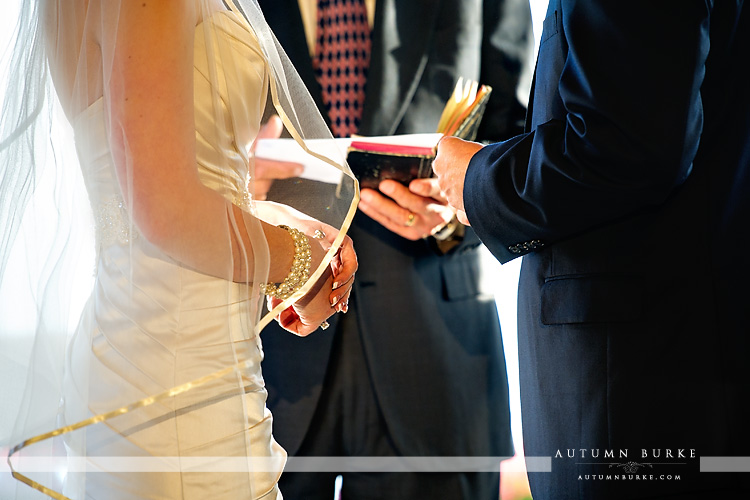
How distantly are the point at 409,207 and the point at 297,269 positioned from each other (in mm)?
579

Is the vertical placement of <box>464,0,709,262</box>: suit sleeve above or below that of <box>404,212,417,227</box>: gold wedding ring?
above

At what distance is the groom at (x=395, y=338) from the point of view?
168 cm

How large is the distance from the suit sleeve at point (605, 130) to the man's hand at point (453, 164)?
0.11 metres

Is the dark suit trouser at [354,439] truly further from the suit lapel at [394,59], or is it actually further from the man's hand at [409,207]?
the suit lapel at [394,59]

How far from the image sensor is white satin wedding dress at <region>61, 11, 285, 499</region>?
0.90 m

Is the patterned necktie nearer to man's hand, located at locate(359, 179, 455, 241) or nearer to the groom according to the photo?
the groom

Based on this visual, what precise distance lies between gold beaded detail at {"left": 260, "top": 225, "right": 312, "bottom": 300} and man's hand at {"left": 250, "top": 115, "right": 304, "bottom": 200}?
94 millimetres

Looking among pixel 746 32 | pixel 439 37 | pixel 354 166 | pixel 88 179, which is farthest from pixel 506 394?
pixel 88 179

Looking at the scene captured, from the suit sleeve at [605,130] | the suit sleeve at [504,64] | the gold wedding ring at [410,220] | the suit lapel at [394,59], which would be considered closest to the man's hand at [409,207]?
the gold wedding ring at [410,220]

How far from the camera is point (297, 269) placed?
3.42 feet

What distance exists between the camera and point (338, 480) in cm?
174

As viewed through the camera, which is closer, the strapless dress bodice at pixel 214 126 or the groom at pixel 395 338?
the strapless dress bodice at pixel 214 126

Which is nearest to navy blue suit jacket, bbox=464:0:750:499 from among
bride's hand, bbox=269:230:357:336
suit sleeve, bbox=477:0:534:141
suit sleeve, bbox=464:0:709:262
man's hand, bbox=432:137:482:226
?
suit sleeve, bbox=464:0:709:262

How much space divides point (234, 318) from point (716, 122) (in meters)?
0.77
